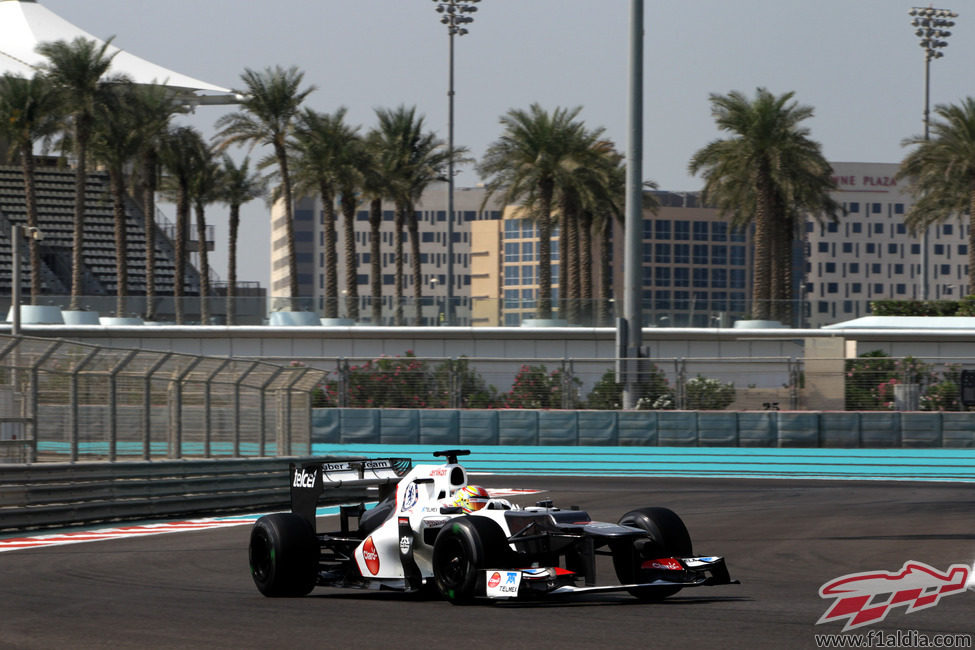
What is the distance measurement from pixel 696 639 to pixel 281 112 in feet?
169

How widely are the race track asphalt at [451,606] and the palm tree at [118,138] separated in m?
41.9

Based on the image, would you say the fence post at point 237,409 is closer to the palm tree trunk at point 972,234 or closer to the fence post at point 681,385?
the fence post at point 681,385

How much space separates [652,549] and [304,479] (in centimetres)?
328

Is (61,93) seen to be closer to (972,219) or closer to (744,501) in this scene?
(972,219)

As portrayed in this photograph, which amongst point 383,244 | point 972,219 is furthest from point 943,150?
point 383,244

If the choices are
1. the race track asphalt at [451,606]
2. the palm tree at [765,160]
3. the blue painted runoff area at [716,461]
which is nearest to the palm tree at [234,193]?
the palm tree at [765,160]

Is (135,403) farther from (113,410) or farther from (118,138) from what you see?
(118,138)

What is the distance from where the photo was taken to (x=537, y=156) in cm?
5747

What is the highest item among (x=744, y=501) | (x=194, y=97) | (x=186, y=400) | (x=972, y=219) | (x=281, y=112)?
(x=194, y=97)

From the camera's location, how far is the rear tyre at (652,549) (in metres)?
10.1

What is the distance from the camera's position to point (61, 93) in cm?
5653

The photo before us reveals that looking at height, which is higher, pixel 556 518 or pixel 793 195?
pixel 793 195

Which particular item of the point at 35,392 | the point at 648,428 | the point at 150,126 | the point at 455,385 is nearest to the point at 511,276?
the point at 150,126

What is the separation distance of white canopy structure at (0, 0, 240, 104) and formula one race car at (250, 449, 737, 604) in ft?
225
